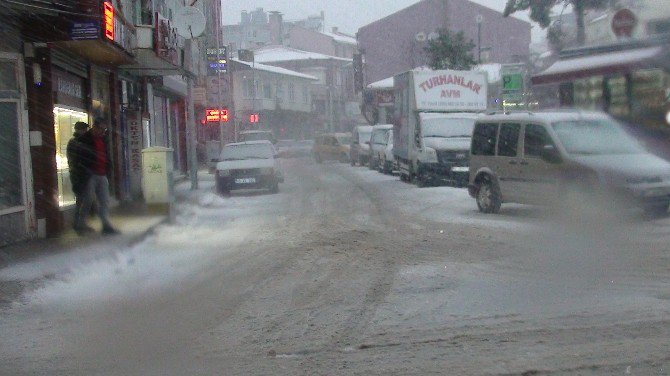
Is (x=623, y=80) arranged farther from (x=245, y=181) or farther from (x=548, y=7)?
(x=548, y=7)

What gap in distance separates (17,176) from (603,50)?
12.0 m

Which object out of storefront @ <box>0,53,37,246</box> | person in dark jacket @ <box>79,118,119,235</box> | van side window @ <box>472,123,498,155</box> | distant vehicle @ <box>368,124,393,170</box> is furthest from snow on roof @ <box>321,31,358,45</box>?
storefront @ <box>0,53,37,246</box>

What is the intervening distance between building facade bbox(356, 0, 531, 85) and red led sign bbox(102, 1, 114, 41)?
5362cm

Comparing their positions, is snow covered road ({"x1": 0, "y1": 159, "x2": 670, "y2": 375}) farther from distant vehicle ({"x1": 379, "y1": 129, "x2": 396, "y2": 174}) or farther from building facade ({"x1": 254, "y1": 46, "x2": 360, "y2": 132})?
building facade ({"x1": 254, "y1": 46, "x2": 360, "y2": 132})

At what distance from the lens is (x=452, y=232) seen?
13.0 meters

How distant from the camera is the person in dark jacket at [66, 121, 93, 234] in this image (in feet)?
45.0

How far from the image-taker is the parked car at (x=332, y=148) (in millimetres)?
46594

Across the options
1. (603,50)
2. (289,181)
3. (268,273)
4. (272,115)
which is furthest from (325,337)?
(272,115)

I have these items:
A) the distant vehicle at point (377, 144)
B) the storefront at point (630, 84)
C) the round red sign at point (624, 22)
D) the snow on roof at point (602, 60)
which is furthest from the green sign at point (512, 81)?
the distant vehicle at point (377, 144)

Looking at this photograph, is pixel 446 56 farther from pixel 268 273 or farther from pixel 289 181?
pixel 268 273

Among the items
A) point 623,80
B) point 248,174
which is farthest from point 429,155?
point 623,80

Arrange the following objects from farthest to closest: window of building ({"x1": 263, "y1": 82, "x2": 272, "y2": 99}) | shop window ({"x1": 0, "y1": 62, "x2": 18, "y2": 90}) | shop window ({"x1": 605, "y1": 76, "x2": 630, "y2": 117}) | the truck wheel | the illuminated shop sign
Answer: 1. window of building ({"x1": 263, "y1": 82, "x2": 272, "y2": 99})
2. the illuminated shop sign
3. the truck wheel
4. shop window ({"x1": 605, "y1": 76, "x2": 630, "y2": 117})
5. shop window ({"x1": 0, "y1": 62, "x2": 18, "y2": 90})

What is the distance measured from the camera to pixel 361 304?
7766 millimetres

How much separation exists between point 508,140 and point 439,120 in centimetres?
878
